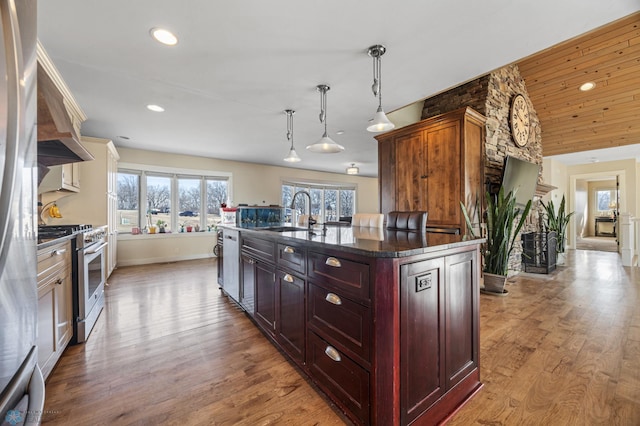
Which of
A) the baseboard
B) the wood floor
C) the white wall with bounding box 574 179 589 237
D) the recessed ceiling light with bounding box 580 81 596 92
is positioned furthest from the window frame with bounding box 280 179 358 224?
the white wall with bounding box 574 179 589 237

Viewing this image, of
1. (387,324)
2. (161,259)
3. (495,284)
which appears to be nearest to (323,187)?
(161,259)

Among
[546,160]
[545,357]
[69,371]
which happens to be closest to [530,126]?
[546,160]

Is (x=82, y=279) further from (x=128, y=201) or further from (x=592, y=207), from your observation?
(x=592, y=207)

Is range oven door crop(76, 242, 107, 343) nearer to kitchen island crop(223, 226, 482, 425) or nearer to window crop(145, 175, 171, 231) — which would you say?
kitchen island crop(223, 226, 482, 425)

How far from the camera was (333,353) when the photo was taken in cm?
142

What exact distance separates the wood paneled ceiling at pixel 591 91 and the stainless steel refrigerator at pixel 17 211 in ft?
16.2

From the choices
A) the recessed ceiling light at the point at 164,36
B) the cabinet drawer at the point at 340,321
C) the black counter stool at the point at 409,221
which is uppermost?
the recessed ceiling light at the point at 164,36

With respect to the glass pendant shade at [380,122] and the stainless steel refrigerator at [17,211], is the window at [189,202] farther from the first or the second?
the stainless steel refrigerator at [17,211]

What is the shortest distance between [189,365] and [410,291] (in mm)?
1695

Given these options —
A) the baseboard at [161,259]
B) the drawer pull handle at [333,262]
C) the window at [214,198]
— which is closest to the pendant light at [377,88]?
the drawer pull handle at [333,262]

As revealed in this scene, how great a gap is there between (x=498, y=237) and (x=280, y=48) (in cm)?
343

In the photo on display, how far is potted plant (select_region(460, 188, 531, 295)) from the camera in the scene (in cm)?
338

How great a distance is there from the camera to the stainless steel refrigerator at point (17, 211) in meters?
0.46

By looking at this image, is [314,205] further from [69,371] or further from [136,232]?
[69,371]
